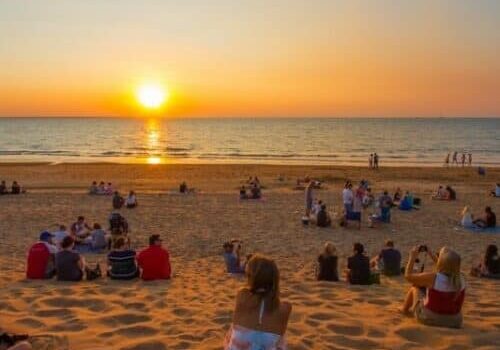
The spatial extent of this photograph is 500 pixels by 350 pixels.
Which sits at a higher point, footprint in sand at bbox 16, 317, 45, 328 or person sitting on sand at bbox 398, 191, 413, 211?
person sitting on sand at bbox 398, 191, 413, 211

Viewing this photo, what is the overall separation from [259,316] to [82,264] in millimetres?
5481

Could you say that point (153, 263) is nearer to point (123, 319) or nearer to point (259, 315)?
point (123, 319)

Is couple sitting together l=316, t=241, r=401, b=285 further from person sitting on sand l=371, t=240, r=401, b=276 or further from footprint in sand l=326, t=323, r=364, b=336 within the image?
footprint in sand l=326, t=323, r=364, b=336

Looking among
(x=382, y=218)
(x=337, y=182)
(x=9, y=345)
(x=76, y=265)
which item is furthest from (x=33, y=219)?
(x=337, y=182)

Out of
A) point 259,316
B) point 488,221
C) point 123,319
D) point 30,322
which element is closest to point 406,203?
point 488,221

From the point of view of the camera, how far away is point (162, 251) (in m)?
8.80

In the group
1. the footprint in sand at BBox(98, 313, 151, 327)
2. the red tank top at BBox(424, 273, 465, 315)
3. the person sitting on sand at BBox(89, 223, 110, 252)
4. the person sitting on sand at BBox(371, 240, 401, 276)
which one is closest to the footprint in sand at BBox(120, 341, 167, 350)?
the footprint in sand at BBox(98, 313, 151, 327)

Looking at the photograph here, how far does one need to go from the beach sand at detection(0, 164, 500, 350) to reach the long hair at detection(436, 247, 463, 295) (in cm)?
55

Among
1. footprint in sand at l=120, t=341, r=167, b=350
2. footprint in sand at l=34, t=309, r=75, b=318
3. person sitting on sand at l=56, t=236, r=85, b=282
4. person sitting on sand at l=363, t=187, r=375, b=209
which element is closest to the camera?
footprint in sand at l=120, t=341, r=167, b=350

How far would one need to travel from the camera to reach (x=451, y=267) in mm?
5801

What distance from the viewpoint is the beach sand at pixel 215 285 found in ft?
18.6

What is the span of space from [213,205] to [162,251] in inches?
478

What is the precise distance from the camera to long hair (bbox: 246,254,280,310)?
385cm

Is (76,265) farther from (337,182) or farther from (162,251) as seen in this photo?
(337,182)
